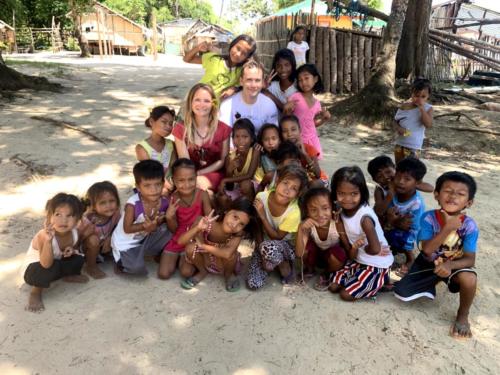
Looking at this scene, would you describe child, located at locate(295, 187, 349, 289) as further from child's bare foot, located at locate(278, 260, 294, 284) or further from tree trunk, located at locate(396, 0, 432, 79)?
tree trunk, located at locate(396, 0, 432, 79)

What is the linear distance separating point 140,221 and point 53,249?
58 centimetres

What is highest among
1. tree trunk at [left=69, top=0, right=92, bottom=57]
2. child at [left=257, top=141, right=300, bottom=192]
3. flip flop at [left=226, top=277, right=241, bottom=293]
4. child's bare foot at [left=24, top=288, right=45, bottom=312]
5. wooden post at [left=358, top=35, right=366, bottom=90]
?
tree trunk at [left=69, top=0, right=92, bottom=57]

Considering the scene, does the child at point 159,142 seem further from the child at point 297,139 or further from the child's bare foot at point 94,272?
the child at point 297,139

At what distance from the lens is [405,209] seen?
3.06 meters

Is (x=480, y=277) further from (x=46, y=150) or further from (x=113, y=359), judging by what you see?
(x=46, y=150)

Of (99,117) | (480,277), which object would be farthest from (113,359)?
(99,117)

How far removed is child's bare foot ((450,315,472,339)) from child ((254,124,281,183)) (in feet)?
5.72

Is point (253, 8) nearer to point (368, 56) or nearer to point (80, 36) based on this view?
point (80, 36)

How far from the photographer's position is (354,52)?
9234mm

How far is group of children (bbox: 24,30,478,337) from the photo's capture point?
2.45m

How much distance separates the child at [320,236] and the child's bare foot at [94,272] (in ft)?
4.65

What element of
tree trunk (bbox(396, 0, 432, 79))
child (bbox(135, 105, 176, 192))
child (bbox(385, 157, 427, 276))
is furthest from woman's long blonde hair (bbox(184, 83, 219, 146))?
tree trunk (bbox(396, 0, 432, 79))

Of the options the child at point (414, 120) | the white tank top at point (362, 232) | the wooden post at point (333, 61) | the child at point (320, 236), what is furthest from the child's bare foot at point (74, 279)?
the wooden post at point (333, 61)

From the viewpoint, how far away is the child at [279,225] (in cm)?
273
